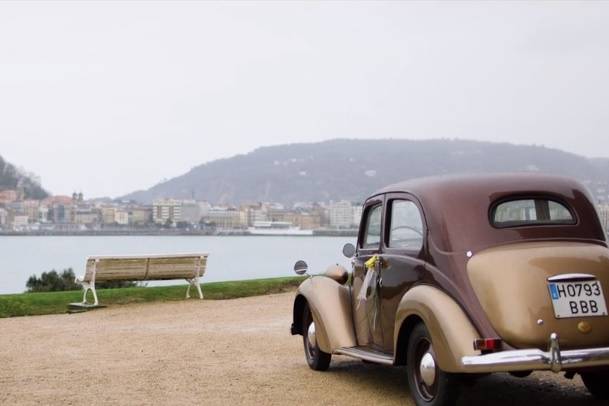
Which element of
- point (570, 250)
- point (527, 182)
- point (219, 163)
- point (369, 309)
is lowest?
point (369, 309)

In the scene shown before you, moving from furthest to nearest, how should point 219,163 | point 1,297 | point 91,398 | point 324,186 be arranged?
point 219,163, point 324,186, point 1,297, point 91,398

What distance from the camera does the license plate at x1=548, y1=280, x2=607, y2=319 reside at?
20.2 feet

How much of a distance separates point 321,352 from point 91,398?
2.15 m

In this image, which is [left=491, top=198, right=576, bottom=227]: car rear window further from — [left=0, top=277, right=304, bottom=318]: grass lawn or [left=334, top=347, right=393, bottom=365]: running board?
[left=0, top=277, right=304, bottom=318]: grass lawn

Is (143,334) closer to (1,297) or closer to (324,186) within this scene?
(1,297)

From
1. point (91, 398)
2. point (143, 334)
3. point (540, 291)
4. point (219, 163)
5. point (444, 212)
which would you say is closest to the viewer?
point (540, 291)

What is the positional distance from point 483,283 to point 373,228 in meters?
1.96

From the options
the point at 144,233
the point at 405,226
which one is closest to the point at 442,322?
the point at 405,226

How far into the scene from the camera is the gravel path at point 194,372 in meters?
7.50

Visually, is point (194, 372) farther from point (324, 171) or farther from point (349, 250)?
point (324, 171)

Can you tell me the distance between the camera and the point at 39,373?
29.2 ft

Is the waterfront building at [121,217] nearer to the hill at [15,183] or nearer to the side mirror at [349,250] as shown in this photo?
the hill at [15,183]

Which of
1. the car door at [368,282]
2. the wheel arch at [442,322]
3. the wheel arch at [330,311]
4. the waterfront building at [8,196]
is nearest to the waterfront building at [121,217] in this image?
the waterfront building at [8,196]

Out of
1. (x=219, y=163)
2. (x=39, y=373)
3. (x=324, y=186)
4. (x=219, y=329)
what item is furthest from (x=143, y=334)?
(x=219, y=163)
